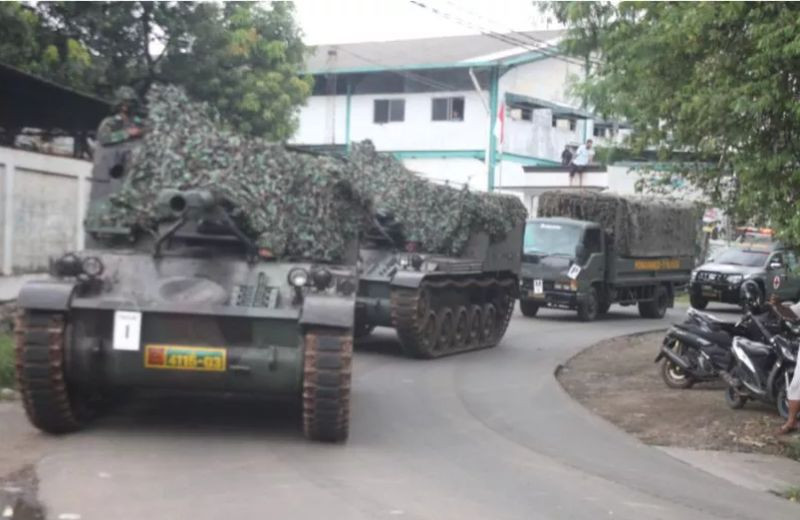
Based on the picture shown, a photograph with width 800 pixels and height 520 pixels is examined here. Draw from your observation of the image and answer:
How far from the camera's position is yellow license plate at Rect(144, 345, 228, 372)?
8.59 m

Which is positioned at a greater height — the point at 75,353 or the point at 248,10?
the point at 248,10

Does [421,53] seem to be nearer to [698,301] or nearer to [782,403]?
[698,301]

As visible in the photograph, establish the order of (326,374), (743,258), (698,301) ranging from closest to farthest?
1. (326,374)
2. (698,301)
3. (743,258)

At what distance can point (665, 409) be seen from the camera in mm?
12305

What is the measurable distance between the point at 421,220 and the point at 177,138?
761 centimetres

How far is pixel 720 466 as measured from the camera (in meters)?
9.49

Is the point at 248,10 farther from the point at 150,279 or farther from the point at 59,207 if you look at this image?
the point at 150,279

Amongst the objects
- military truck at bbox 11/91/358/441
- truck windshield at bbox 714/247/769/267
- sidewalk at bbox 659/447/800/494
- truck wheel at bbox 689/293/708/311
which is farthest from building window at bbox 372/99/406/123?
military truck at bbox 11/91/358/441

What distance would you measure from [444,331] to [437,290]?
0.78 metres

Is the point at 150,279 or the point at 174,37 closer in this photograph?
the point at 150,279

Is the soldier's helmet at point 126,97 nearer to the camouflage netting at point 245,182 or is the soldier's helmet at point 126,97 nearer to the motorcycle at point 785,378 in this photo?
the camouflage netting at point 245,182

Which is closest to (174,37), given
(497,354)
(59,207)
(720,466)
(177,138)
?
(59,207)

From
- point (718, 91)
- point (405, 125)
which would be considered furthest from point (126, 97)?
point (405, 125)

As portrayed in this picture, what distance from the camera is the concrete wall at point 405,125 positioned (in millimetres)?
37656
